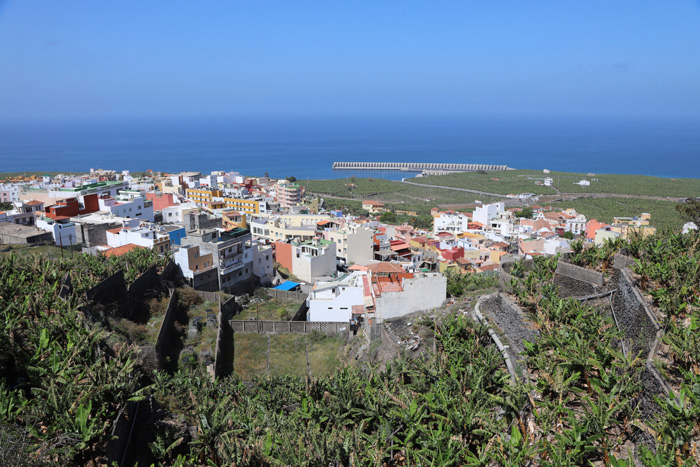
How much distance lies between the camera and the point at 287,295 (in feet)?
87.5

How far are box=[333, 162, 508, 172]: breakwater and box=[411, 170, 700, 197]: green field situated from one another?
45.0ft

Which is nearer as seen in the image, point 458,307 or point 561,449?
point 561,449

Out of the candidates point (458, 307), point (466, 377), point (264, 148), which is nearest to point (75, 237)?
point (458, 307)

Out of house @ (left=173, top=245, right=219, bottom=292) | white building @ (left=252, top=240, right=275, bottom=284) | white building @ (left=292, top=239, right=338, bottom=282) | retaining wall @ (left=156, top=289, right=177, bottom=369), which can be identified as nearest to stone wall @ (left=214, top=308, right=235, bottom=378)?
retaining wall @ (left=156, top=289, right=177, bottom=369)

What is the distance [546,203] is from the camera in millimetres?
80188

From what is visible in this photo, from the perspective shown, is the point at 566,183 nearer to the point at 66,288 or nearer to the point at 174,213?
Answer: the point at 174,213

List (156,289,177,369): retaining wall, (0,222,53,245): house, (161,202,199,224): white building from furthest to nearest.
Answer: (161,202,199,224): white building
(0,222,53,245): house
(156,289,177,369): retaining wall

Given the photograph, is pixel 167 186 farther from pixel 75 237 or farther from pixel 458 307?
pixel 458 307

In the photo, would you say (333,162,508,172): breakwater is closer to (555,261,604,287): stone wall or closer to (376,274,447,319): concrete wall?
(376,274,447,319): concrete wall

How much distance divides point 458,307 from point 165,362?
408 inches

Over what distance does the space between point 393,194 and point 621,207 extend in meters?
36.9

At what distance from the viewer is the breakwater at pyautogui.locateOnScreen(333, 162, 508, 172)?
438 ft

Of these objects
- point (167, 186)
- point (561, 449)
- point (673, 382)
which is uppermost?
point (673, 382)

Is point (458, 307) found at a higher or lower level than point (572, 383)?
lower
